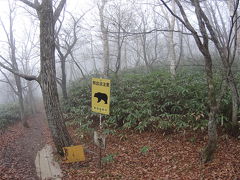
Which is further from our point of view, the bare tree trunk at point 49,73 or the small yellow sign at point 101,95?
the bare tree trunk at point 49,73

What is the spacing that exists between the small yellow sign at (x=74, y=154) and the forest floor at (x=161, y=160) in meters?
0.21

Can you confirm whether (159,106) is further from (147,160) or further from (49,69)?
(49,69)

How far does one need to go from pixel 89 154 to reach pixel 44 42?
3.96 meters

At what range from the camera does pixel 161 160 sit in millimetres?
6020

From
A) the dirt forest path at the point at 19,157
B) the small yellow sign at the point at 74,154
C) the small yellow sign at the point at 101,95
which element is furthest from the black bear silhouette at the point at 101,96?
the dirt forest path at the point at 19,157

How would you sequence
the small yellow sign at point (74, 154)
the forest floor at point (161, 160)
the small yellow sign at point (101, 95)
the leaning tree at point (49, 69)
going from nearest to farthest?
the forest floor at point (161, 160) < the small yellow sign at point (101, 95) < the small yellow sign at point (74, 154) < the leaning tree at point (49, 69)

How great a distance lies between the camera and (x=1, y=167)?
254 inches

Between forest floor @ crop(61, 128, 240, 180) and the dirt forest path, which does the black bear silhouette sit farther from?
the dirt forest path

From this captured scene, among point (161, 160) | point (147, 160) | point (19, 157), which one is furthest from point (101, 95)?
point (19, 157)

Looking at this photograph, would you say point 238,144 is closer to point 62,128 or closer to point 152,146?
point 152,146

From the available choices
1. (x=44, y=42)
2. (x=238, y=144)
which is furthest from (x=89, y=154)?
(x=238, y=144)

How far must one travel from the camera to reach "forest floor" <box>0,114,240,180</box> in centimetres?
519

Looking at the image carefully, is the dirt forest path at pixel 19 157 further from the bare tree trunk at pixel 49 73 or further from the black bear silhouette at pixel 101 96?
the black bear silhouette at pixel 101 96

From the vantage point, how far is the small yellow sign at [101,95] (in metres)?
5.76
